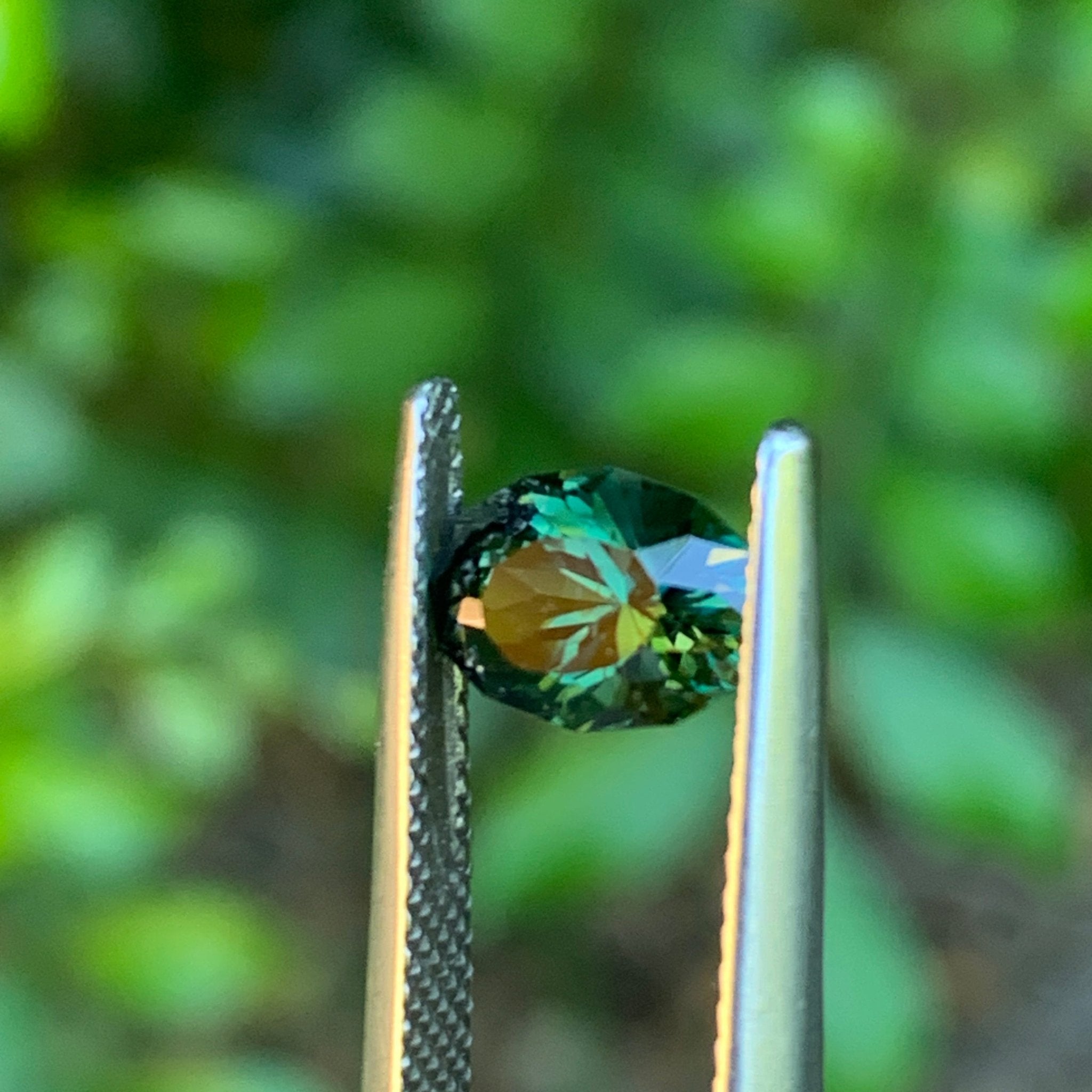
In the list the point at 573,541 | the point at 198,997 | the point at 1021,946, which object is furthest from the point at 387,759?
the point at 1021,946

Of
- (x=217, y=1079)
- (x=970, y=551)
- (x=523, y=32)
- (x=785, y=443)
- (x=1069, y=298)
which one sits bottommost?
(x=217, y=1079)

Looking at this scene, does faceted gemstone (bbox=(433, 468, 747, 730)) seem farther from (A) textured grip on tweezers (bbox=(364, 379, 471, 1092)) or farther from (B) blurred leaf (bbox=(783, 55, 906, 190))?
(B) blurred leaf (bbox=(783, 55, 906, 190))

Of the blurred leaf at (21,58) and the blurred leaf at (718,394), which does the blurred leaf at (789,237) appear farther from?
the blurred leaf at (21,58)

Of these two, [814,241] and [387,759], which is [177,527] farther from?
[387,759]

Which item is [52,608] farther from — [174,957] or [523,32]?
[523,32]

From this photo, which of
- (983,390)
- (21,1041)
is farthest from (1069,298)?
(21,1041)

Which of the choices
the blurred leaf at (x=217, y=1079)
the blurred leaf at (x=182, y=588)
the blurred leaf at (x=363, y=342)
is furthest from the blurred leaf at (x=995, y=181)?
the blurred leaf at (x=217, y=1079)

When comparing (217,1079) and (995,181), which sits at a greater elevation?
(995,181)
